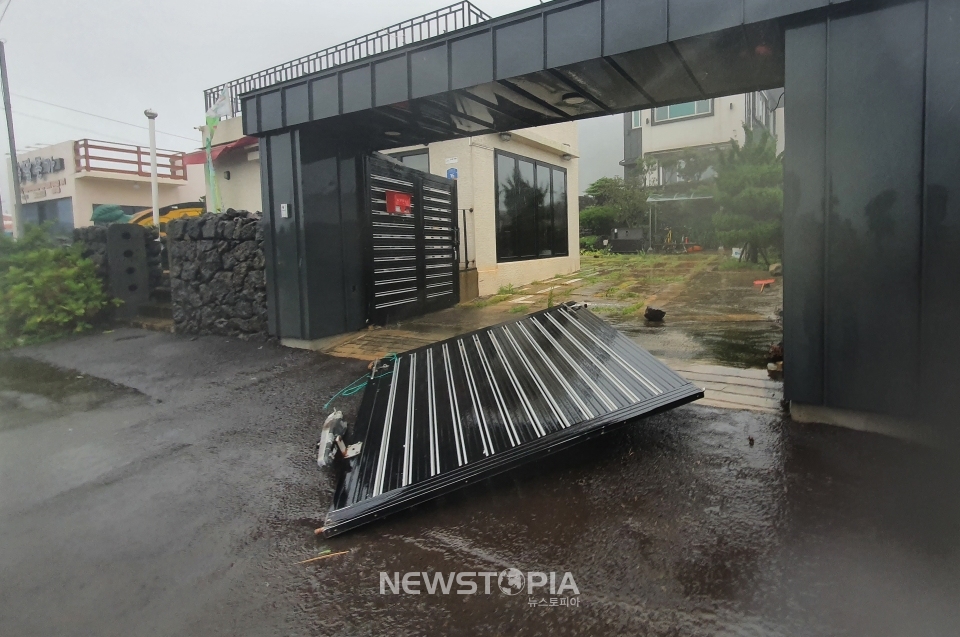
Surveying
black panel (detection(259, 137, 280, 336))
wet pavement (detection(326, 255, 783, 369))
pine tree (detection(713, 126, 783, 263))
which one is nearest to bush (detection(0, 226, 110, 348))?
black panel (detection(259, 137, 280, 336))

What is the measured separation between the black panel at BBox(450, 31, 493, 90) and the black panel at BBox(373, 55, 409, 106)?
653 mm

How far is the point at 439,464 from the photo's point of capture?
9.57 feet

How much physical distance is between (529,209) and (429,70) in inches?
310

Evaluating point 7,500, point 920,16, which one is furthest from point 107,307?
point 920,16

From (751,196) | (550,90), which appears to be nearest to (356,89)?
(550,90)

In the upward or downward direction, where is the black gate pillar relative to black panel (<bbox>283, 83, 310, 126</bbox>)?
downward

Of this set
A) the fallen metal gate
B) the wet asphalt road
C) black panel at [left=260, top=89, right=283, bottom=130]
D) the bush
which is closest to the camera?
the wet asphalt road

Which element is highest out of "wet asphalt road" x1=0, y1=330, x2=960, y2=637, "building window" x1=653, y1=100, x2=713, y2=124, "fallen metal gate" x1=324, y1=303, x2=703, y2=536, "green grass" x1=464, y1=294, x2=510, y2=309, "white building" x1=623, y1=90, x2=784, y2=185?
"building window" x1=653, y1=100, x2=713, y2=124

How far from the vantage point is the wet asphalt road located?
2.11 metres

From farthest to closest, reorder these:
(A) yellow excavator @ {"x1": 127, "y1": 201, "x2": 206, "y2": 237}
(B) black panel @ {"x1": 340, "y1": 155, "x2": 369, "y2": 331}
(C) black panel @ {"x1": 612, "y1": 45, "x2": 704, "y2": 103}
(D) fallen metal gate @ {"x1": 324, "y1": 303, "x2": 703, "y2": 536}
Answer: (A) yellow excavator @ {"x1": 127, "y1": 201, "x2": 206, "y2": 237} < (B) black panel @ {"x1": 340, "y1": 155, "x2": 369, "y2": 331} < (C) black panel @ {"x1": 612, "y1": 45, "x2": 704, "y2": 103} < (D) fallen metal gate @ {"x1": 324, "y1": 303, "x2": 703, "y2": 536}

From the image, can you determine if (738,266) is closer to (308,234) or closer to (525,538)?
(308,234)

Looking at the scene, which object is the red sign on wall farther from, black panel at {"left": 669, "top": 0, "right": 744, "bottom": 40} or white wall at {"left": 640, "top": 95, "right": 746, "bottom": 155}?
white wall at {"left": 640, "top": 95, "right": 746, "bottom": 155}

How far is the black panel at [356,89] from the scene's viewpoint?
629cm

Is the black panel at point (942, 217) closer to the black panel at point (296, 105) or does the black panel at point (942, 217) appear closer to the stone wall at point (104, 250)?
the black panel at point (296, 105)
